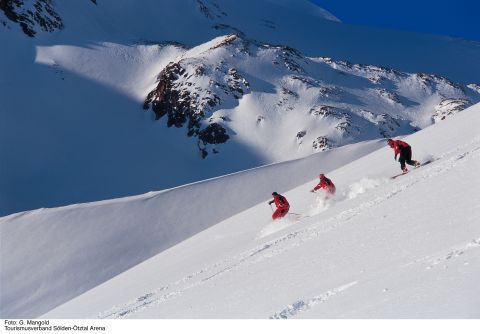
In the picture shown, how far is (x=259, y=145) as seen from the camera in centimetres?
5612

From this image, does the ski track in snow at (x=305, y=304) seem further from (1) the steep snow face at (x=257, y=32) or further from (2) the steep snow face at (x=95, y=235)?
(1) the steep snow face at (x=257, y=32)

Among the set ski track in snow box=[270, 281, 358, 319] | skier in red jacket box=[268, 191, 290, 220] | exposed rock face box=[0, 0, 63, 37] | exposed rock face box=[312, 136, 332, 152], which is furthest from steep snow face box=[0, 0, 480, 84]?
ski track in snow box=[270, 281, 358, 319]

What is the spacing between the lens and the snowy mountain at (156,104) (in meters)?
54.2

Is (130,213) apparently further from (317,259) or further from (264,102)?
(264,102)

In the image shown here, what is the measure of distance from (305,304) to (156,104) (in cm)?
5884

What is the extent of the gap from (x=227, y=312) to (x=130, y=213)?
17294 mm

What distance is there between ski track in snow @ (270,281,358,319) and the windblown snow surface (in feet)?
0.05

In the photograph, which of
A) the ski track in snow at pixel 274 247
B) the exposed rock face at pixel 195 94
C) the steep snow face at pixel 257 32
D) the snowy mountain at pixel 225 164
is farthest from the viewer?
the steep snow face at pixel 257 32

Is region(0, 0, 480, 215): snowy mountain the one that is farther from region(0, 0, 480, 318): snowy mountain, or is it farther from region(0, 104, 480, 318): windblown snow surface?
region(0, 104, 480, 318): windblown snow surface

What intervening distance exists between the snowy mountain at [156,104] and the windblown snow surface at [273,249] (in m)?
26.7

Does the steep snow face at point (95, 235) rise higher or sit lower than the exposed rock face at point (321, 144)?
lower

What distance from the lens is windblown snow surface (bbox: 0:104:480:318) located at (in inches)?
245

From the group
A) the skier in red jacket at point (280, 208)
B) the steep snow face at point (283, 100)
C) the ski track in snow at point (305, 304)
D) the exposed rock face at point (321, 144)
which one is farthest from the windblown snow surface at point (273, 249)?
the steep snow face at point (283, 100)

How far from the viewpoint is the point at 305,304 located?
21.6 ft
